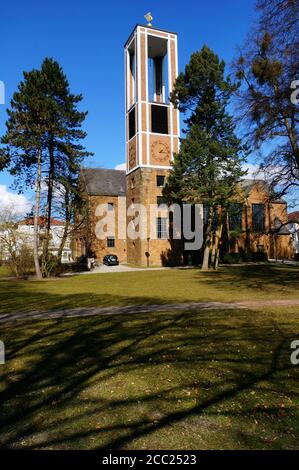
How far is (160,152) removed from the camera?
40.6 m

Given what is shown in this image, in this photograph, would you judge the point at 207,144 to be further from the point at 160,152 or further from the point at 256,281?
the point at 256,281

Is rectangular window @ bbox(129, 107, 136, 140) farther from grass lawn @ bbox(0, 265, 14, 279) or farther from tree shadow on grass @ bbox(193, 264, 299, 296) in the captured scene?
tree shadow on grass @ bbox(193, 264, 299, 296)

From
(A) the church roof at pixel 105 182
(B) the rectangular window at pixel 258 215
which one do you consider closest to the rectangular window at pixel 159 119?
(A) the church roof at pixel 105 182

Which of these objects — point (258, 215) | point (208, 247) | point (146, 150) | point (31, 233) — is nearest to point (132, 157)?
point (146, 150)

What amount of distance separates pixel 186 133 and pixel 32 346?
96.2 feet

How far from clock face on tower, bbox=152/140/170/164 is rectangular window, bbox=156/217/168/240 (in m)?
6.62

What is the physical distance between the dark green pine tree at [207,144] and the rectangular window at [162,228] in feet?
24.1

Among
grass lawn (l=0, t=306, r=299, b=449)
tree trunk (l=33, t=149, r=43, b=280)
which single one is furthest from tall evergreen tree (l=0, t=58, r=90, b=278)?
grass lawn (l=0, t=306, r=299, b=449)

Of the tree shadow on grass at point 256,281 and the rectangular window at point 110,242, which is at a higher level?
the rectangular window at point 110,242

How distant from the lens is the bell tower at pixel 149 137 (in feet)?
130

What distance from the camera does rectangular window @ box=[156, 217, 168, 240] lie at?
132 ft

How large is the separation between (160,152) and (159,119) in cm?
377

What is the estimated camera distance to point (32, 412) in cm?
461

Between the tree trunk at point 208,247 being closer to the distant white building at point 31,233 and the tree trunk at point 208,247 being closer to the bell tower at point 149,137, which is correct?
the bell tower at point 149,137
